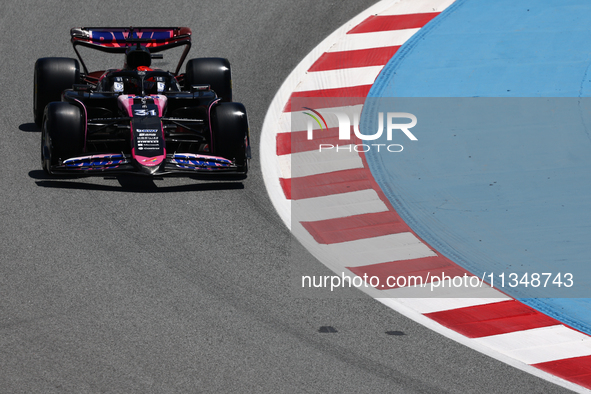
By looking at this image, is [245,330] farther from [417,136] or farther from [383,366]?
[417,136]

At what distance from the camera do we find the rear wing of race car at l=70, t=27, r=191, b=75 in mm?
9836

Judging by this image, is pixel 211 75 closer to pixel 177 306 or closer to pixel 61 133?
pixel 61 133

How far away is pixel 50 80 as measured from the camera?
945cm

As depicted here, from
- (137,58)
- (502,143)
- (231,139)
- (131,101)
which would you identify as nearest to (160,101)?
(131,101)

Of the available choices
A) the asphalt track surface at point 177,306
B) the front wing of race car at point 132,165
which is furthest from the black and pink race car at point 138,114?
the asphalt track surface at point 177,306

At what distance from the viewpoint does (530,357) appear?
19.1 feet

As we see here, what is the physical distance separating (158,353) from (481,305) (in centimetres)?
263

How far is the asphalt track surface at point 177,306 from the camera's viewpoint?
532 cm

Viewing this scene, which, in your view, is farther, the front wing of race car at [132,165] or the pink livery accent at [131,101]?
the pink livery accent at [131,101]

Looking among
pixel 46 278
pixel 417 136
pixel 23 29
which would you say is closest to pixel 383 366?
pixel 46 278

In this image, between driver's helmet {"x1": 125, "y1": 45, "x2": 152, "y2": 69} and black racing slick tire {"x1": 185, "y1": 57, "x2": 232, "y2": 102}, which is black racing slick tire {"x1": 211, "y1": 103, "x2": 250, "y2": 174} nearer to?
black racing slick tire {"x1": 185, "y1": 57, "x2": 232, "y2": 102}

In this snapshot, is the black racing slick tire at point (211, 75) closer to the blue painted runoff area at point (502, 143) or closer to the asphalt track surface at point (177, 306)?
the asphalt track surface at point (177, 306)

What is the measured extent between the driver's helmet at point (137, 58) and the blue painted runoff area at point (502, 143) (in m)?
2.66

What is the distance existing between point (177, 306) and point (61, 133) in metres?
2.75
